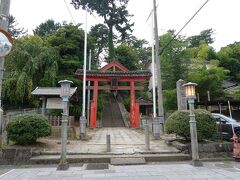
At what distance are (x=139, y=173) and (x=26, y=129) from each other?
4.42m

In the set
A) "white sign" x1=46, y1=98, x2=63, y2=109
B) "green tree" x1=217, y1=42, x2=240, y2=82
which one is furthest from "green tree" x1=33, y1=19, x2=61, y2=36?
"white sign" x1=46, y1=98, x2=63, y2=109

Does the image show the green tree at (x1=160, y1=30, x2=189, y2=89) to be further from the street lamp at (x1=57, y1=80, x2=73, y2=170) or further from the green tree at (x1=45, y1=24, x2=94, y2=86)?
→ the street lamp at (x1=57, y1=80, x2=73, y2=170)

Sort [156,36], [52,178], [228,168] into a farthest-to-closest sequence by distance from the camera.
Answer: [156,36], [228,168], [52,178]

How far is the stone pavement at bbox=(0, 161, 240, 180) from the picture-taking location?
5.99m

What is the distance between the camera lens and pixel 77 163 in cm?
774

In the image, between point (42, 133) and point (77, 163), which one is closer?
point (77, 163)

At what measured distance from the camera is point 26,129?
834cm

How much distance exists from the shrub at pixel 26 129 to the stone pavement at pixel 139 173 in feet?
4.97

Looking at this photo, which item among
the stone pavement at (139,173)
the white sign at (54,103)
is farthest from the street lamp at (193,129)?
the white sign at (54,103)

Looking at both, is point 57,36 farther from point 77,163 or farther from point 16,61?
point 77,163

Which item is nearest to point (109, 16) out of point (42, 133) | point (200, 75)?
point (200, 75)

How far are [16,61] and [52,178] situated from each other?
60.6ft

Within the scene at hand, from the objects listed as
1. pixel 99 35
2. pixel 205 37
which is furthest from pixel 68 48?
pixel 205 37

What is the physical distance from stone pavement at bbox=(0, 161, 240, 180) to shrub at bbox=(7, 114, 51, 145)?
1.52 metres
